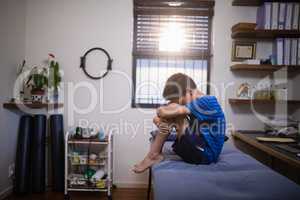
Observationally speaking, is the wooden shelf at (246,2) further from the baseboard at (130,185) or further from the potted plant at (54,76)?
the baseboard at (130,185)

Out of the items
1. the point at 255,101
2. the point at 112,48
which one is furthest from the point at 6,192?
the point at 255,101

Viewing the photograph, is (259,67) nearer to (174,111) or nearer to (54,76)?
(174,111)

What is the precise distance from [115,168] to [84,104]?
0.81 m

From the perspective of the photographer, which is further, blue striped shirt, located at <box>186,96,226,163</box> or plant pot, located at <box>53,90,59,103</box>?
plant pot, located at <box>53,90,59,103</box>

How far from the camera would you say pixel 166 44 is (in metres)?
2.73

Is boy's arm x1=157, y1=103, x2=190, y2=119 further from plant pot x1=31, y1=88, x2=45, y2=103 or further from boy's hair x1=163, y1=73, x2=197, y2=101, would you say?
plant pot x1=31, y1=88, x2=45, y2=103

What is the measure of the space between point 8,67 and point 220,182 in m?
2.23

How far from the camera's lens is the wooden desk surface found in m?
1.61

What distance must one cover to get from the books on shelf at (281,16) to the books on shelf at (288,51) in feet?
0.43

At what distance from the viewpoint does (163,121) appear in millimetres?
1859

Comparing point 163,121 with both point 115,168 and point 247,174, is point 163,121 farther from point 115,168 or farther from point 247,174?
point 115,168

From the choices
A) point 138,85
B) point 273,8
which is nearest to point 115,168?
point 138,85

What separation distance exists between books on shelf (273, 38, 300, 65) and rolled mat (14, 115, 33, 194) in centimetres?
268

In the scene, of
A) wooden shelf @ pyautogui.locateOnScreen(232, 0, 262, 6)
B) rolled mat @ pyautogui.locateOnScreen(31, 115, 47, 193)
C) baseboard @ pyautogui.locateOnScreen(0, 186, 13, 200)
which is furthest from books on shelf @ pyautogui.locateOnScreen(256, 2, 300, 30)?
baseboard @ pyautogui.locateOnScreen(0, 186, 13, 200)
